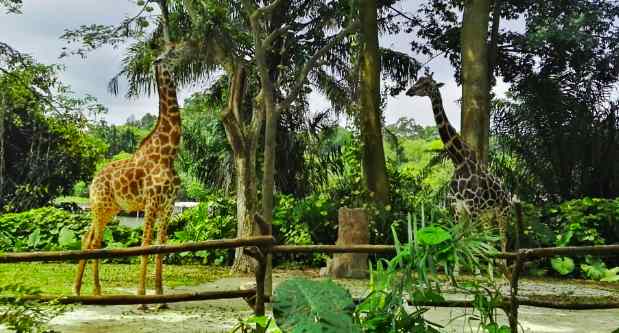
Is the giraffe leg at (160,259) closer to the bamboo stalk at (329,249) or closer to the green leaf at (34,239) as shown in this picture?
the bamboo stalk at (329,249)

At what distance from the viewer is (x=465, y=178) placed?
28.3ft

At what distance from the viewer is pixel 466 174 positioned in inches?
340

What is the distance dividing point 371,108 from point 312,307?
10.3 m

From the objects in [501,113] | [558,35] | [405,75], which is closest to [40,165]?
[405,75]

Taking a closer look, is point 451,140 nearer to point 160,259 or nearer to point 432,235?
point 160,259

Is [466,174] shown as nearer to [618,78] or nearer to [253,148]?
[253,148]

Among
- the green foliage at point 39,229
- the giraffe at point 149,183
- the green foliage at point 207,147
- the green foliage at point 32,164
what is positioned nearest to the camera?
the giraffe at point 149,183

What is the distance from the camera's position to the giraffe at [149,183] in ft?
22.4

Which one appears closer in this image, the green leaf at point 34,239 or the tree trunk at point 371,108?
the tree trunk at point 371,108

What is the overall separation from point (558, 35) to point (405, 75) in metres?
3.23

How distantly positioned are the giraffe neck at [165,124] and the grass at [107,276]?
1.83m

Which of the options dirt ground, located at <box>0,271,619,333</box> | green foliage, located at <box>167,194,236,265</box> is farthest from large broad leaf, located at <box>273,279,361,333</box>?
green foliage, located at <box>167,194,236,265</box>

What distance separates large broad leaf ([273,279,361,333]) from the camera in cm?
237

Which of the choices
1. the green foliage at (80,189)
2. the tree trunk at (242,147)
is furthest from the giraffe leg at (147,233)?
the green foliage at (80,189)
